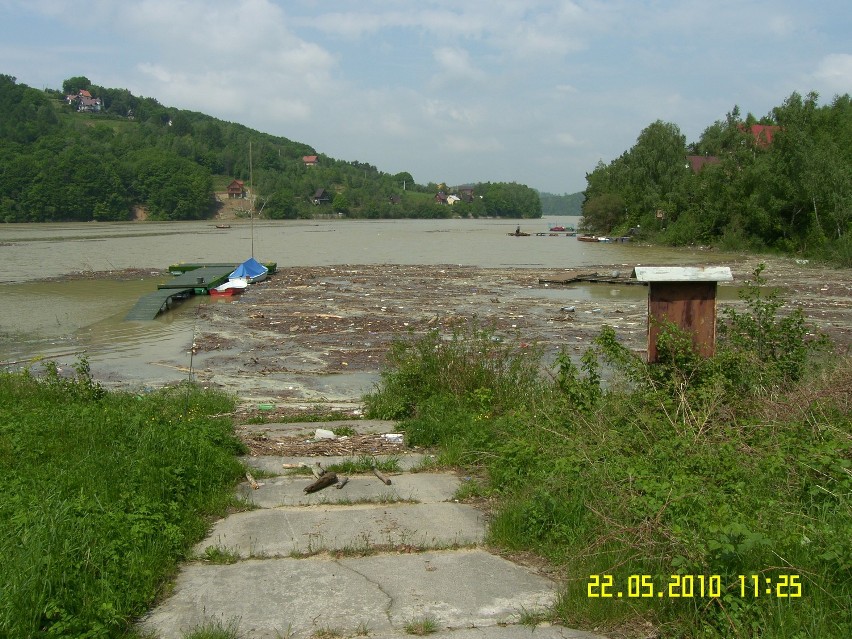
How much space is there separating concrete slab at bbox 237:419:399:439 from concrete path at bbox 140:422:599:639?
215cm

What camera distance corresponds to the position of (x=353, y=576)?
4094 millimetres

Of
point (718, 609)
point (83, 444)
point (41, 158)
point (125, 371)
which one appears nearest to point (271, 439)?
point (83, 444)

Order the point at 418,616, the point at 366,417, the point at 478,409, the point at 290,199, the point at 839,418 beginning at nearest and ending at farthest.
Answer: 1. the point at 418,616
2. the point at 839,418
3. the point at 478,409
4. the point at 366,417
5. the point at 290,199

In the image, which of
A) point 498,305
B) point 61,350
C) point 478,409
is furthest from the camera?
point 498,305

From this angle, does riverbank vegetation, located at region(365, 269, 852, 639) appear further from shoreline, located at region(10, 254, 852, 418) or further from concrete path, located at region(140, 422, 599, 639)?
shoreline, located at region(10, 254, 852, 418)

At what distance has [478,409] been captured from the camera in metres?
7.32

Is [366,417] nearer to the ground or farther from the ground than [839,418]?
nearer to the ground

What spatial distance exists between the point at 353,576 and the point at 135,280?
2948cm

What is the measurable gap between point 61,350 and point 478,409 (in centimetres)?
1184

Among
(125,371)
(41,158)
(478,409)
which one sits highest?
(41,158)

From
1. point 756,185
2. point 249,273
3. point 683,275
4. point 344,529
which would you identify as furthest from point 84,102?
point 344,529

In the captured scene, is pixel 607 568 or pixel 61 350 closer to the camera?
pixel 607 568

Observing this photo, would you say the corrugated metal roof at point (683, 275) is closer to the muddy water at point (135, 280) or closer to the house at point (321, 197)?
the muddy water at point (135, 280)

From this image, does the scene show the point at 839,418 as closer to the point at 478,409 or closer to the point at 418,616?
the point at 478,409
